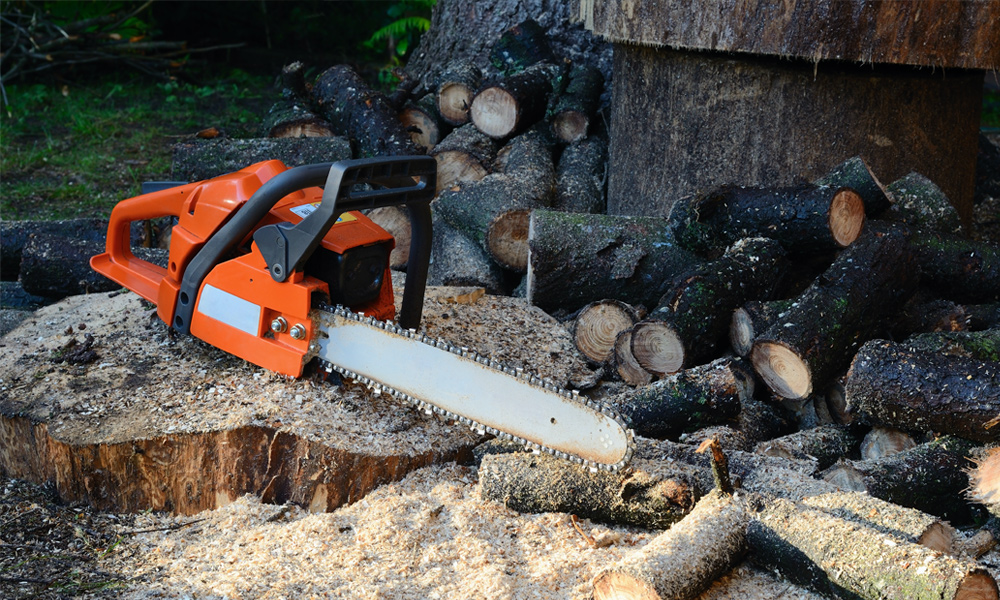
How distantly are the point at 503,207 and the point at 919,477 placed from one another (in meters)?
2.16

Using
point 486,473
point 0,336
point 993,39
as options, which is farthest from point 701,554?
point 0,336

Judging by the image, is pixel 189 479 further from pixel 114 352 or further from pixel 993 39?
pixel 993 39

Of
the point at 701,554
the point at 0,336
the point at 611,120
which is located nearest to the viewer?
the point at 701,554

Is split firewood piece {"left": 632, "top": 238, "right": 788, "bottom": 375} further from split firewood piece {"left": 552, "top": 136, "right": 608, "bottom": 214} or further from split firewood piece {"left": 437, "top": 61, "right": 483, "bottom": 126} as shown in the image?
split firewood piece {"left": 437, "top": 61, "right": 483, "bottom": 126}

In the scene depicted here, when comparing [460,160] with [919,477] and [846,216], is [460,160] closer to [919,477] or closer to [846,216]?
[846,216]

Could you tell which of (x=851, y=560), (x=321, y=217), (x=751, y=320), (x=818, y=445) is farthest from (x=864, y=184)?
(x=321, y=217)

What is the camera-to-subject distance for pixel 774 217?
3.37 m

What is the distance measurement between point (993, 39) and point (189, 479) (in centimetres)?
337

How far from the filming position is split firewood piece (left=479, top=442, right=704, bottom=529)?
7.67 ft

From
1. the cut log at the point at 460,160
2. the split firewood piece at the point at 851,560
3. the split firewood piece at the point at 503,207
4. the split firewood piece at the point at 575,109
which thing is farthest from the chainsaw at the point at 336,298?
the split firewood piece at the point at 575,109

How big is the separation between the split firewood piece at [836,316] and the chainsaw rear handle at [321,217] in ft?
4.04

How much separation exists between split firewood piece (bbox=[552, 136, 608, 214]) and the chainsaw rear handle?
5.84 feet

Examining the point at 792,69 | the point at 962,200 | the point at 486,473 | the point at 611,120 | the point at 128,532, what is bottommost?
the point at 128,532

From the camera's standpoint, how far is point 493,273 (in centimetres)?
412
